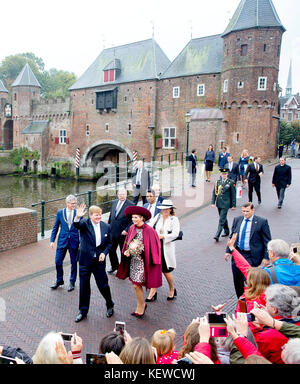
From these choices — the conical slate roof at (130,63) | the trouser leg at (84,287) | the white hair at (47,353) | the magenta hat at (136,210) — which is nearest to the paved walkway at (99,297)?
the trouser leg at (84,287)

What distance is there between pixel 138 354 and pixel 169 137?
2827cm

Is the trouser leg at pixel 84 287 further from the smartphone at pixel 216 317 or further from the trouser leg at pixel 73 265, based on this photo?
the smartphone at pixel 216 317

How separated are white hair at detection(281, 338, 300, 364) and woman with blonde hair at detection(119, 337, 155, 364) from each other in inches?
32.2

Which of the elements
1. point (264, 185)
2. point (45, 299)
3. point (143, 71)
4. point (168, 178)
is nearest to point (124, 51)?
point (143, 71)

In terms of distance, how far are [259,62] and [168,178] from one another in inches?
496

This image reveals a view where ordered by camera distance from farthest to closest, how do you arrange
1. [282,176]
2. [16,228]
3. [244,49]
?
[244,49], [282,176], [16,228]

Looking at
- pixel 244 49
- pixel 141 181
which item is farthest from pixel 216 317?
pixel 244 49

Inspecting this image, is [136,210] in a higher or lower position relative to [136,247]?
higher

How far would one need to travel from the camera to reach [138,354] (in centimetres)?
209

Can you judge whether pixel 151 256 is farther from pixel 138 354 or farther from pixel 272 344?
pixel 138 354

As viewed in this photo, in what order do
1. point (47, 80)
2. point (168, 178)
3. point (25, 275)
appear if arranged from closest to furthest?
point (25, 275) → point (168, 178) → point (47, 80)

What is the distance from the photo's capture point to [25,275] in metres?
6.58

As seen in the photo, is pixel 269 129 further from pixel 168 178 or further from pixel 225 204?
pixel 225 204

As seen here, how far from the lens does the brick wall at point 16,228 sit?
8.06 m
